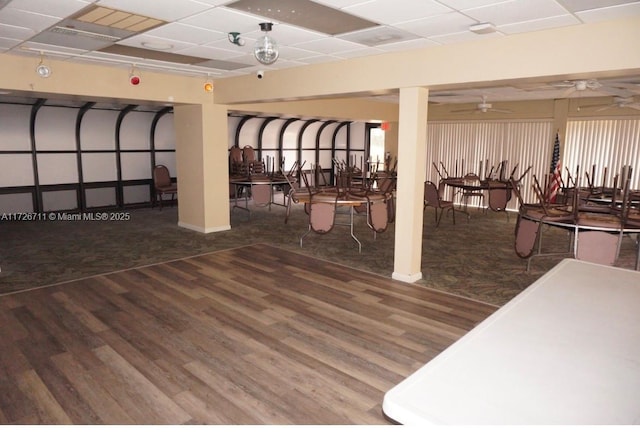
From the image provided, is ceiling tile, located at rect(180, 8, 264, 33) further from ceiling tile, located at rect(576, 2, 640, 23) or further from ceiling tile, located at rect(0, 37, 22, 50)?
ceiling tile, located at rect(576, 2, 640, 23)

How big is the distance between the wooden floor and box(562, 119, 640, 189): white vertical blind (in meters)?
6.71

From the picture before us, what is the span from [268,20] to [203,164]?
4.17 metres

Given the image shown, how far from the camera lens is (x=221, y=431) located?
856 millimetres

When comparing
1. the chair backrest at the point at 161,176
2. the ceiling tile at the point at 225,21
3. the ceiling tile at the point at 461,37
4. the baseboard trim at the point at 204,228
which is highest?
the ceiling tile at the point at 225,21

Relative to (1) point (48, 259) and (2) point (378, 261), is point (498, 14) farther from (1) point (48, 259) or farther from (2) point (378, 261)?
(1) point (48, 259)

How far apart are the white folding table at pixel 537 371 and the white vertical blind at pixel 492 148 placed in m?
8.82

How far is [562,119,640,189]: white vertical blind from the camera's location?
29.8 ft

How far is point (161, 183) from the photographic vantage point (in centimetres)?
1066

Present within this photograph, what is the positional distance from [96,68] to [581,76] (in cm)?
601

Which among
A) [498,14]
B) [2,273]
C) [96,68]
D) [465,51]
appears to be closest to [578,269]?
[498,14]

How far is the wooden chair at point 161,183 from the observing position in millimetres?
10273

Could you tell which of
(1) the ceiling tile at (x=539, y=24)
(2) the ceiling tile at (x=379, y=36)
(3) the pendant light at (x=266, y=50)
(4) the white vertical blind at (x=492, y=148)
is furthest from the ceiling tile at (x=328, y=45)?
(4) the white vertical blind at (x=492, y=148)

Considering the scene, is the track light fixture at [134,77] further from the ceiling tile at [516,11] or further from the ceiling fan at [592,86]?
the ceiling fan at [592,86]

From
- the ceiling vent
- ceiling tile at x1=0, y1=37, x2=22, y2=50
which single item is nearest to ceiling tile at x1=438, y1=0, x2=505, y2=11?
the ceiling vent
